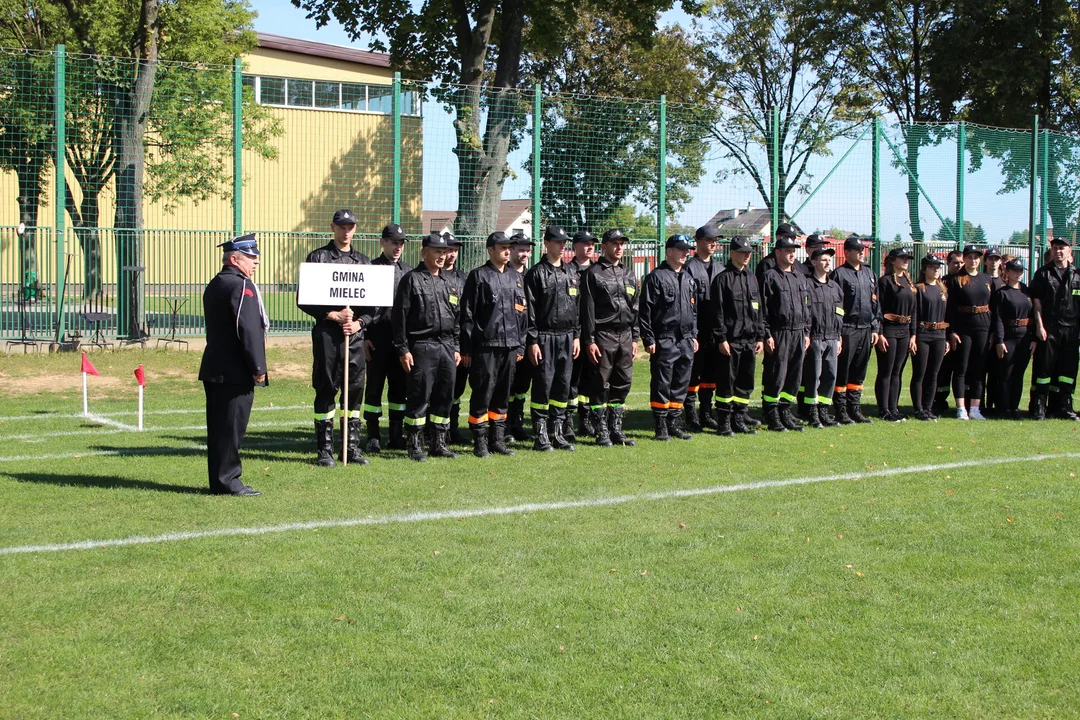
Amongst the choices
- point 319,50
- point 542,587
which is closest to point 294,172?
point 542,587

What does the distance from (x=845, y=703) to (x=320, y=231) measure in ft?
57.9

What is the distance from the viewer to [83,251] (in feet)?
61.3

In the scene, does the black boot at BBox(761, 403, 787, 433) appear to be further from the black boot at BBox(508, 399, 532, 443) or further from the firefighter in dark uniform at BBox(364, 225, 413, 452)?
the firefighter in dark uniform at BBox(364, 225, 413, 452)

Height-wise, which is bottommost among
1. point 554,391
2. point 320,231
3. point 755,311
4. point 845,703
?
point 845,703

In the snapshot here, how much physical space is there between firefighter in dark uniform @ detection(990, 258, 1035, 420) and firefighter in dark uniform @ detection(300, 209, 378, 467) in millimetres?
8233

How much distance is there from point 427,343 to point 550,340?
4.74 ft

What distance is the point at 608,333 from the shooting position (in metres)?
11.7

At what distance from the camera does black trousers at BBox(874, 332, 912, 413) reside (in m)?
13.8

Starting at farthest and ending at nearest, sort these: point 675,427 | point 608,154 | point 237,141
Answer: point 608,154
point 237,141
point 675,427

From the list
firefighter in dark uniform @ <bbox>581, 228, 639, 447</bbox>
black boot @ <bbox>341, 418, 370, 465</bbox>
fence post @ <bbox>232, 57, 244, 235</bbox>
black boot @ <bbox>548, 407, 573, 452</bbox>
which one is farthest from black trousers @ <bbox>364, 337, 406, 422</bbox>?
fence post @ <bbox>232, 57, 244, 235</bbox>

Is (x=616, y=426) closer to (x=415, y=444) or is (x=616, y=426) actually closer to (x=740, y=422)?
(x=740, y=422)

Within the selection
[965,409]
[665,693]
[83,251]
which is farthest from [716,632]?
[83,251]

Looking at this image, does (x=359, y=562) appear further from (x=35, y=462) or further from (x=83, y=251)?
(x=83, y=251)

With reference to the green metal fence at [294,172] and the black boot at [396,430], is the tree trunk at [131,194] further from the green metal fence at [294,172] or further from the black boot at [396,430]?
the black boot at [396,430]
